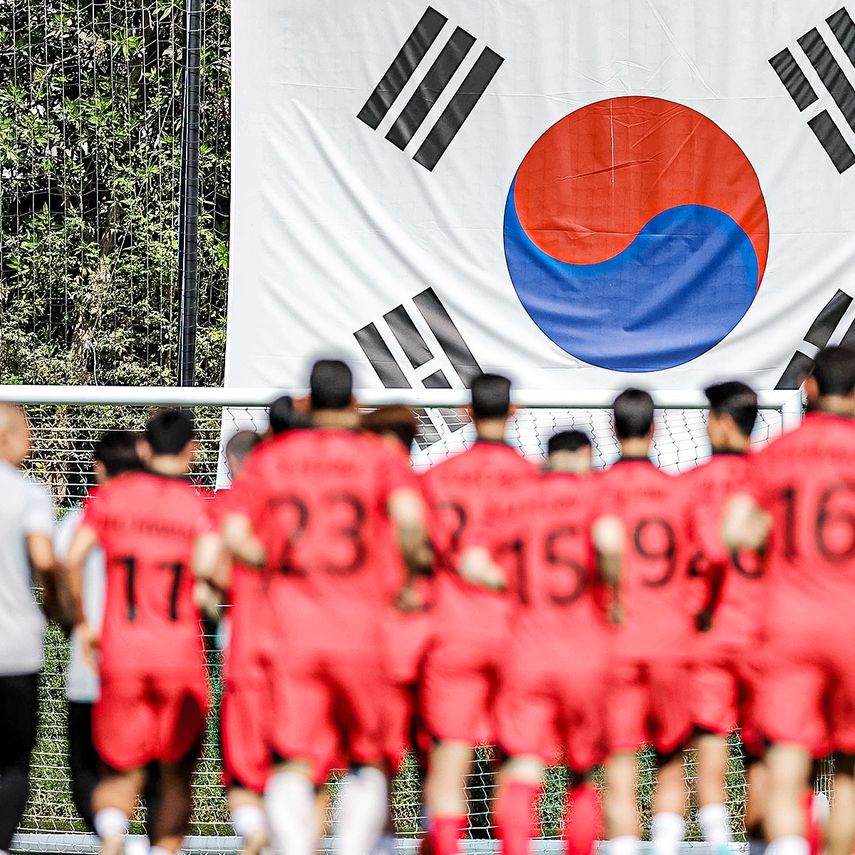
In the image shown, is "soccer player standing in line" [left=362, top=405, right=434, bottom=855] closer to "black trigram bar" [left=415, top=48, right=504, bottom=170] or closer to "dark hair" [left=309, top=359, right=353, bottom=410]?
"dark hair" [left=309, top=359, right=353, bottom=410]

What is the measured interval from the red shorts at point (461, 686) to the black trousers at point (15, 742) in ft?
4.54

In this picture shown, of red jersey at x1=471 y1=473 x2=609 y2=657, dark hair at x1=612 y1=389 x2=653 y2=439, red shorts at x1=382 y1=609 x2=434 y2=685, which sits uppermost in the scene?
dark hair at x1=612 y1=389 x2=653 y2=439

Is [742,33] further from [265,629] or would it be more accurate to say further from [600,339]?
[265,629]

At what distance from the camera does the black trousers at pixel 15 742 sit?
482cm

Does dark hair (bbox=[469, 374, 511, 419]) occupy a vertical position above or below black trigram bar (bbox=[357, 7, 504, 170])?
below

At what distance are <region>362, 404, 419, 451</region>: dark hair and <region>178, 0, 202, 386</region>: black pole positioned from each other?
3454mm

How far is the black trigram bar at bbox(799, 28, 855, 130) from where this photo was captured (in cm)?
859

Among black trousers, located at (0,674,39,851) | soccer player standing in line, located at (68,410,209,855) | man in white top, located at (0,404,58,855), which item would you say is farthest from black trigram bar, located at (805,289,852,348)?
black trousers, located at (0,674,39,851)

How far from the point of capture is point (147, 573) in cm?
475

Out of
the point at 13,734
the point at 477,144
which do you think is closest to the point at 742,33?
the point at 477,144

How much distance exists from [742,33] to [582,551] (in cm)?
505

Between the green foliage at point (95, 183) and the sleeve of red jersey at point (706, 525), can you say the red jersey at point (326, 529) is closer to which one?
the sleeve of red jersey at point (706, 525)

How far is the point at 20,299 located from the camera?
11719mm

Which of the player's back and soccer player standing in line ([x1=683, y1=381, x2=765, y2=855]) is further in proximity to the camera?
soccer player standing in line ([x1=683, y1=381, x2=765, y2=855])
